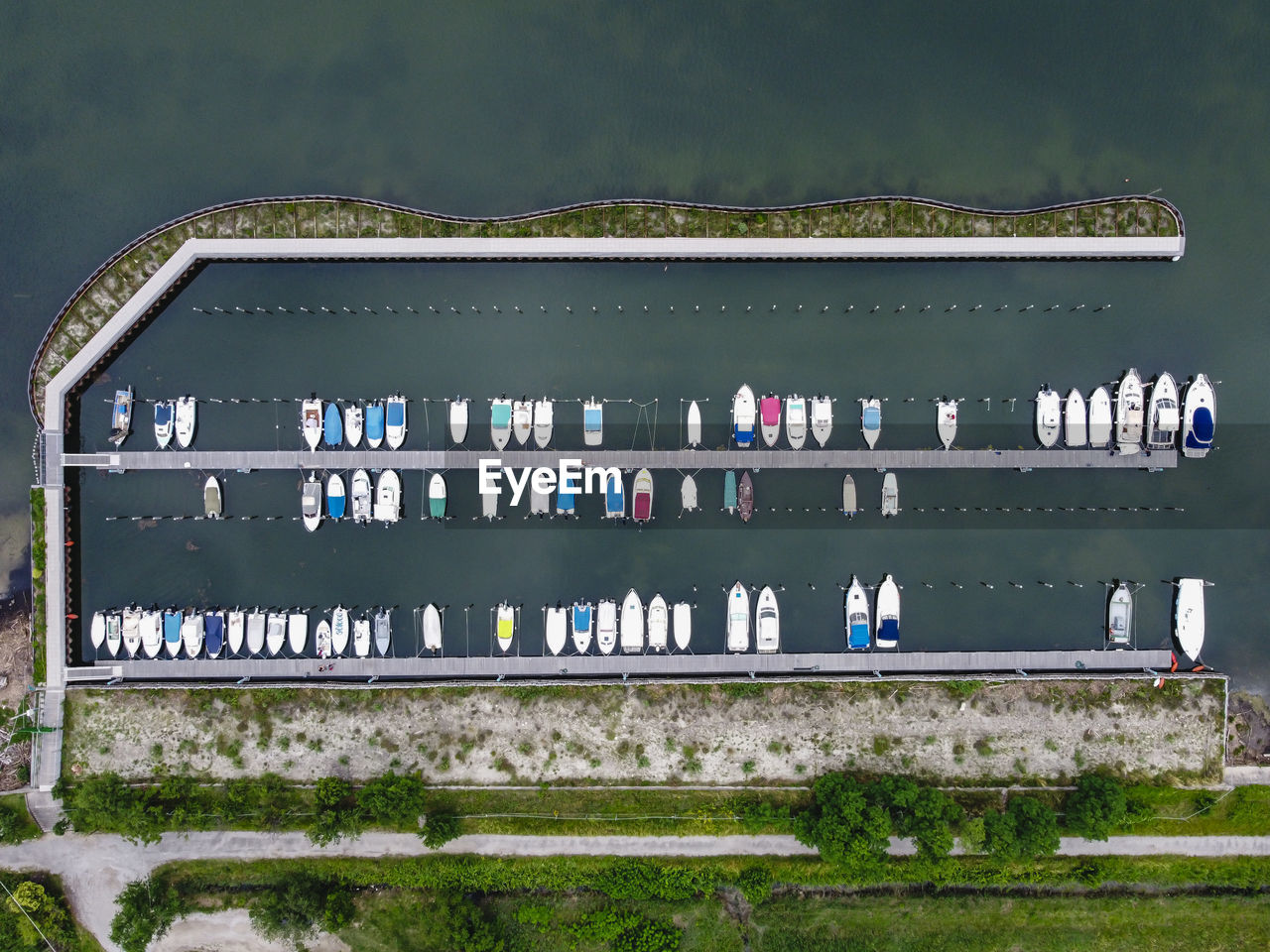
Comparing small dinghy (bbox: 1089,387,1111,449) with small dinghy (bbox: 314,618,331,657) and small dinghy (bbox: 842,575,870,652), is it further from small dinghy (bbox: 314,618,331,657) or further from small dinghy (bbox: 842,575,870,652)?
small dinghy (bbox: 314,618,331,657)

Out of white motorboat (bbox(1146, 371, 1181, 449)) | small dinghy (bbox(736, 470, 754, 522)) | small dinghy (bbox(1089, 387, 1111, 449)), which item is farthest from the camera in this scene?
small dinghy (bbox(736, 470, 754, 522))

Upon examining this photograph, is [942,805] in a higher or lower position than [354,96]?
lower

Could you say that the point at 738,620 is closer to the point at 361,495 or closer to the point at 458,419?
the point at 458,419

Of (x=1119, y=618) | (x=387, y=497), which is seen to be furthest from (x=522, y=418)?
(x=1119, y=618)

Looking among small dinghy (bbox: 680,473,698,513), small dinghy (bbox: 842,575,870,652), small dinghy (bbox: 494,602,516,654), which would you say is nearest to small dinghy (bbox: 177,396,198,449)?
small dinghy (bbox: 494,602,516,654)

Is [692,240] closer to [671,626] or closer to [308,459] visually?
[671,626]

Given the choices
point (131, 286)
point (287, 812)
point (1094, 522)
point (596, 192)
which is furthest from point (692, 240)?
point (287, 812)
